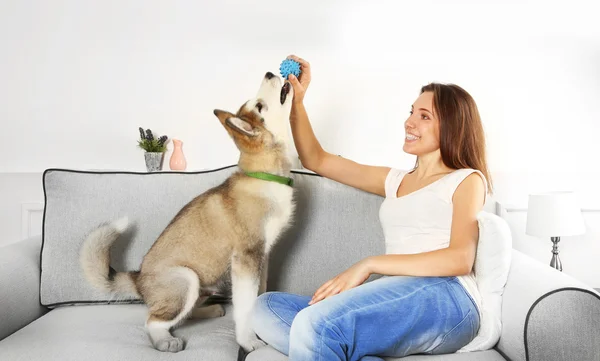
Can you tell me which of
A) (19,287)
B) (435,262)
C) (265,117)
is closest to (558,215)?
(435,262)

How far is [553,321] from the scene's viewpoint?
1547 mm

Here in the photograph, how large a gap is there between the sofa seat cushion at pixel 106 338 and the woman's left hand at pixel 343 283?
34 cm

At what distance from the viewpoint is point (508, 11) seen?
123 inches

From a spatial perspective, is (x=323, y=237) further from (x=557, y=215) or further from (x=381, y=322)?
(x=557, y=215)

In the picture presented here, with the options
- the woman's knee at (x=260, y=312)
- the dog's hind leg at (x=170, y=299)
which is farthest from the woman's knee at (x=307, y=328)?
the dog's hind leg at (x=170, y=299)

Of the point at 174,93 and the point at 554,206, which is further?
the point at 174,93

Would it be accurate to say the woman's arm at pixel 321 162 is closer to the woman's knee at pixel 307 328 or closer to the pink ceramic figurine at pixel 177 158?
the woman's knee at pixel 307 328

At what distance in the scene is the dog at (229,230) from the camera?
1.98 metres

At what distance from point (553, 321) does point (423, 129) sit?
79 cm

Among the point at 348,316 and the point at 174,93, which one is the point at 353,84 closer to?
the point at 174,93

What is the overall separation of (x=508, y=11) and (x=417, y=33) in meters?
0.51

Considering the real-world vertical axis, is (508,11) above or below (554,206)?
above

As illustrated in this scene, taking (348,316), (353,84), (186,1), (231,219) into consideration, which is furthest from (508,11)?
(348,316)

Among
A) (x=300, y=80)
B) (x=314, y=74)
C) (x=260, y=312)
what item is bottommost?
(x=260, y=312)
